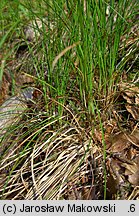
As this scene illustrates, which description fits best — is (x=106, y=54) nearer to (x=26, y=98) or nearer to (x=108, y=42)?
(x=108, y=42)

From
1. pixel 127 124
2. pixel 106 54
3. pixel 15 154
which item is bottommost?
pixel 15 154

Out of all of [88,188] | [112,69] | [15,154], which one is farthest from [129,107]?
[15,154]

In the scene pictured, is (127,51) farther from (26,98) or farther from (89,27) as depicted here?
(26,98)

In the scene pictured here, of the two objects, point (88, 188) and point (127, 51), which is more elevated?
point (127, 51)

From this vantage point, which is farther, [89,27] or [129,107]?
[129,107]

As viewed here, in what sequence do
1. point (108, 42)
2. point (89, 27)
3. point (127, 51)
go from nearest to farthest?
point (89, 27)
point (108, 42)
point (127, 51)

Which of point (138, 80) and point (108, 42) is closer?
point (108, 42)

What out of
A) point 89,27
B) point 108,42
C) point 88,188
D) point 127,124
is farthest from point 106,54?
point 88,188

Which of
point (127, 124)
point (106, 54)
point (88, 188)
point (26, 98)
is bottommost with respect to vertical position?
point (88, 188)

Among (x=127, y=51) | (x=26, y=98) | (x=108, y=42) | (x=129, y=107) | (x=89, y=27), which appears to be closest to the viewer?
(x=89, y=27)
